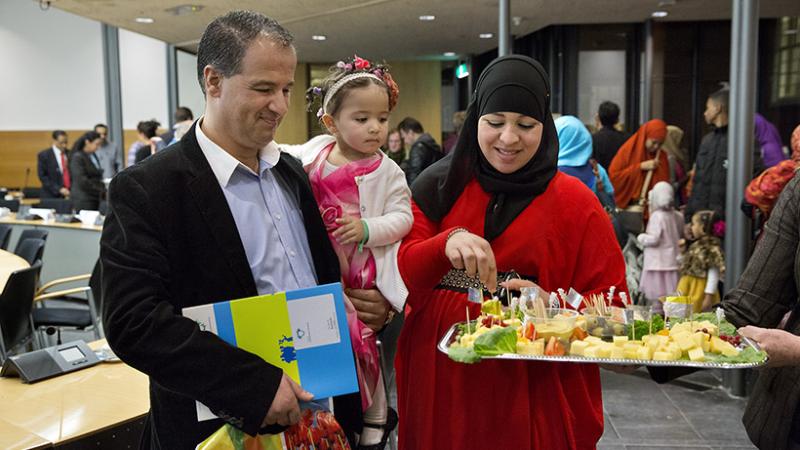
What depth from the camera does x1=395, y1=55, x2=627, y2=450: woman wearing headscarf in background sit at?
188cm

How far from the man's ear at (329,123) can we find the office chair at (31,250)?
4.36 meters

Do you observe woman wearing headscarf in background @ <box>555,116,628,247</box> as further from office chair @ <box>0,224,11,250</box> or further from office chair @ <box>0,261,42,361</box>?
office chair @ <box>0,224,11,250</box>

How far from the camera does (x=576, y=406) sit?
1.92 metres

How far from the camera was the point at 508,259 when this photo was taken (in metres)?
1.91

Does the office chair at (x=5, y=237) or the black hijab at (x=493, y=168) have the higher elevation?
the black hijab at (x=493, y=168)

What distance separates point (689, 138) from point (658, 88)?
2.54ft

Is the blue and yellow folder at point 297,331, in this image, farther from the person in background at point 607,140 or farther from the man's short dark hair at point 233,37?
the person in background at point 607,140

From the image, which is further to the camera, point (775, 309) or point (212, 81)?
point (775, 309)

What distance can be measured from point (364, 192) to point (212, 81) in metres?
0.67

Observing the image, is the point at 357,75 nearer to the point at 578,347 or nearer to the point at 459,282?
the point at 459,282

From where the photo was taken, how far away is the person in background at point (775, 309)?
1.85 meters

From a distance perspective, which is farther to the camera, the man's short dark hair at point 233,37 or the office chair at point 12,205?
the office chair at point 12,205

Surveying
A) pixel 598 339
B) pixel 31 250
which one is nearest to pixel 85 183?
pixel 31 250

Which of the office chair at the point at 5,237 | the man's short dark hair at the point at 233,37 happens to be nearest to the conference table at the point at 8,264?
the office chair at the point at 5,237
